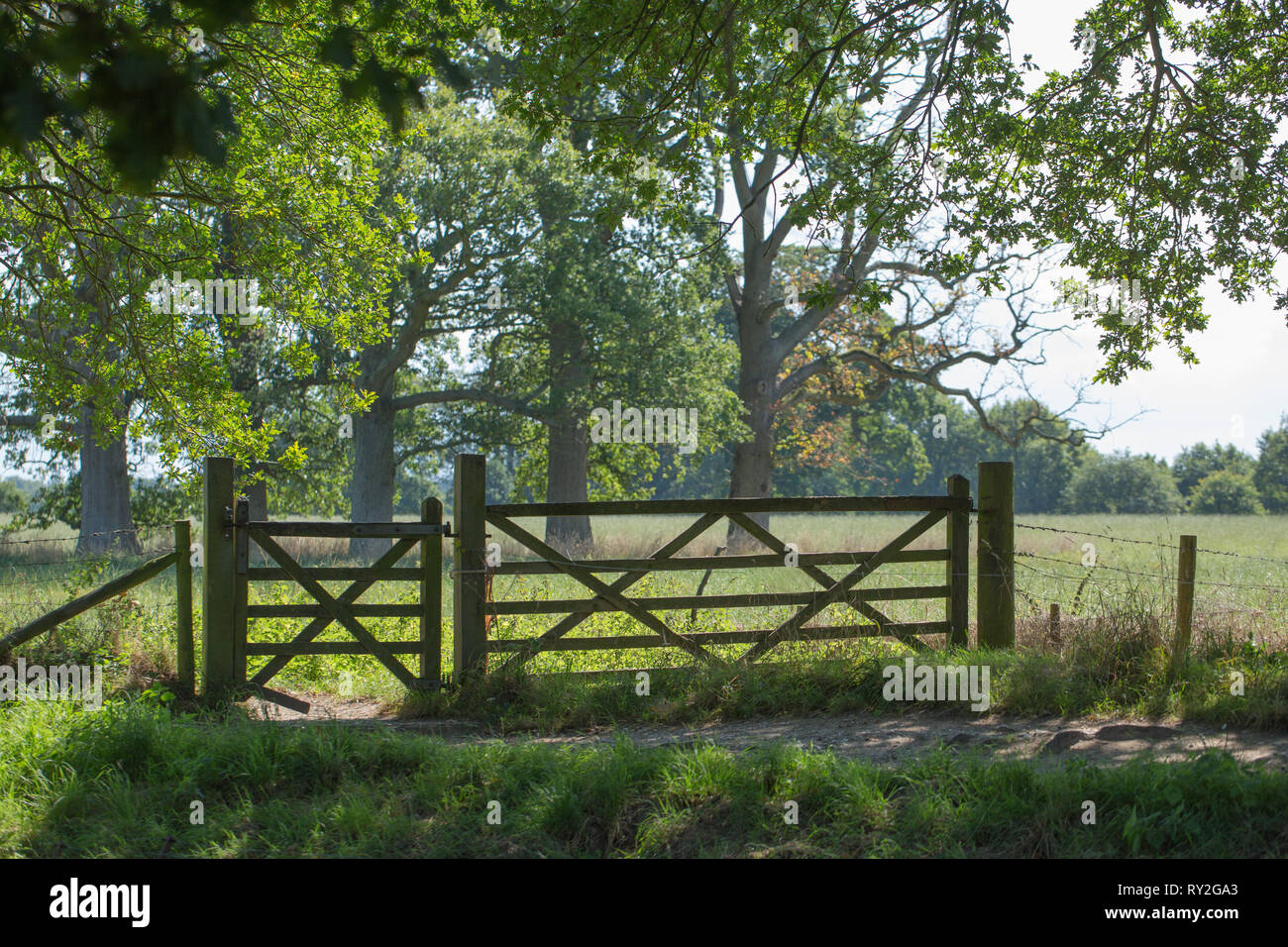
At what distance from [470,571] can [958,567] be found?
14.4 feet

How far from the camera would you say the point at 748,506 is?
8664 millimetres

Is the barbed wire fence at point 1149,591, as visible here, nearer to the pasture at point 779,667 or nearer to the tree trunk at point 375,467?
the pasture at point 779,667

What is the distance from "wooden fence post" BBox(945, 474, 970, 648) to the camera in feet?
28.6

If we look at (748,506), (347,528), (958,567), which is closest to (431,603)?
(347,528)

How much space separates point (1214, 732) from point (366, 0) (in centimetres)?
979

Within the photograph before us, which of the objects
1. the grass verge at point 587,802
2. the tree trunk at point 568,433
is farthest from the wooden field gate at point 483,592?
the tree trunk at point 568,433

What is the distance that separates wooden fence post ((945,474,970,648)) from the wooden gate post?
0.40 ft

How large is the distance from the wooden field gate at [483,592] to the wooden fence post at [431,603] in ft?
0.04

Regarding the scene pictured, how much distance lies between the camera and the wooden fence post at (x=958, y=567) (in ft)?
28.6

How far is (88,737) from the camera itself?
20.8 ft

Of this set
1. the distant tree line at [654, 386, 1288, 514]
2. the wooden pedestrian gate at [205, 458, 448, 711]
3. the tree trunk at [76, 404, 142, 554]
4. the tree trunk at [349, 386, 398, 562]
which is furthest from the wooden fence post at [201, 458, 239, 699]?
the distant tree line at [654, 386, 1288, 514]

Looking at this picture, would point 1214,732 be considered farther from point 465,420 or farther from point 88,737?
point 465,420

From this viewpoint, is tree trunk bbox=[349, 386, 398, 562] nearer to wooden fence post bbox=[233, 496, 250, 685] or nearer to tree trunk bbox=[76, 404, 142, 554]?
tree trunk bbox=[76, 404, 142, 554]
